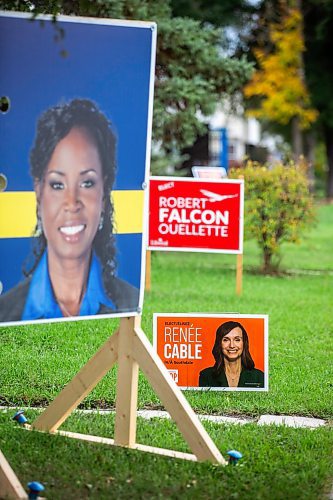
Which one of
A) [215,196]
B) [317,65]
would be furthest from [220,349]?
[317,65]

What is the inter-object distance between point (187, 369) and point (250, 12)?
99.7 feet

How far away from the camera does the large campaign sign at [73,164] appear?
4984 mm

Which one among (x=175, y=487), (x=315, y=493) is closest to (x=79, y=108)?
(x=175, y=487)

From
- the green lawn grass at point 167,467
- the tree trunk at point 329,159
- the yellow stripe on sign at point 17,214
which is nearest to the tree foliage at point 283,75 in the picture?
the tree trunk at point 329,159

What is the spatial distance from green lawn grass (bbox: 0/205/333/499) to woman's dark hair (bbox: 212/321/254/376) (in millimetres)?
202

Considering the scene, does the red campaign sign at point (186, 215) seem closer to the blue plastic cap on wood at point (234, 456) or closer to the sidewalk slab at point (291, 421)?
the sidewalk slab at point (291, 421)

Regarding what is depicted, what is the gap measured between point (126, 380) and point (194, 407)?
153cm

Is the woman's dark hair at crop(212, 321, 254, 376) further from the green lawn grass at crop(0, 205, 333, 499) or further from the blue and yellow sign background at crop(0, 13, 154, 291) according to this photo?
the blue and yellow sign background at crop(0, 13, 154, 291)

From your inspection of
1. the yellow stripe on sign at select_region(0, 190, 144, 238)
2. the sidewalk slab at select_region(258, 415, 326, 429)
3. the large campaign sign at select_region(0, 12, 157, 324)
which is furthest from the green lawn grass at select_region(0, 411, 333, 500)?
the yellow stripe on sign at select_region(0, 190, 144, 238)

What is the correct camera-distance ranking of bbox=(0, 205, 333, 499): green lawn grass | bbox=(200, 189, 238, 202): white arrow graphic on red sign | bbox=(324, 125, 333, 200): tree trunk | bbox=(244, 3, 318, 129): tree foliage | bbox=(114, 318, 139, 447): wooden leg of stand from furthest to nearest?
bbox=(324, 125, 333, 200): tree trunk < bbox=(244, 3, 318, 129): tree foliage < bbox=(200, 189, 238, 202): white arrow graphic on red sign < bbox=(114, 318, 139, 447): wooden leg of stand < bbox=(0, 205, 333, 499): green lawn grass

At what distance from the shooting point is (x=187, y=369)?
757 centimetres

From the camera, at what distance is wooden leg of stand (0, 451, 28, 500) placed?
485 cm

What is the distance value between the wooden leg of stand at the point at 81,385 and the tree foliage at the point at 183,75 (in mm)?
10493

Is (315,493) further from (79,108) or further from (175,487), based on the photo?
(79,108)
